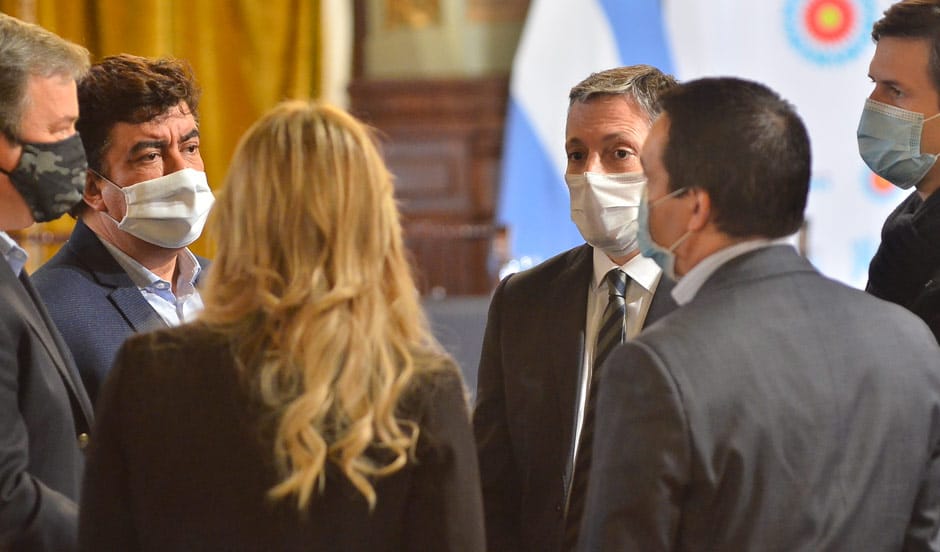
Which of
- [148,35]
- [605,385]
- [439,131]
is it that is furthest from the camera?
[439,131]

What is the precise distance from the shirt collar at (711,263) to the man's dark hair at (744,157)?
0.01 metres

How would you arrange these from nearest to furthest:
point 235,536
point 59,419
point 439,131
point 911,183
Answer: point 235,536
point 59,419
point 911,183
point 439,131

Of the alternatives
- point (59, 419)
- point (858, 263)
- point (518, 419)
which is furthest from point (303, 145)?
point (858, 263)

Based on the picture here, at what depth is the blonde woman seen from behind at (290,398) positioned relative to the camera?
1417 mm

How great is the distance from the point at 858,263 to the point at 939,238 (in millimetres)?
3604

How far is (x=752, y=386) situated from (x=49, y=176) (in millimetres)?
1171

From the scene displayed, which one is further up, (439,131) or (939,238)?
(939,238)

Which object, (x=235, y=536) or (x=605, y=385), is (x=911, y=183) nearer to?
(x=605, y=385)

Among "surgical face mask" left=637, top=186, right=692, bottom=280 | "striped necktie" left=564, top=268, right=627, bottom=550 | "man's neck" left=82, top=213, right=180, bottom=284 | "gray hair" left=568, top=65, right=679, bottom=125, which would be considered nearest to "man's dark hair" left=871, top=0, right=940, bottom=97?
"gray hair" left=568, top=65, right=679, bottom=125

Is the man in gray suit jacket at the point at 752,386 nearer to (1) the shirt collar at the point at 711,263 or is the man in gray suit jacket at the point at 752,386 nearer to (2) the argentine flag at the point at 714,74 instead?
(1) the shirt collar at the point at 711,263

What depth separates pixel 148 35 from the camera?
5438mm

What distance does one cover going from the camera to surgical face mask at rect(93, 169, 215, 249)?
2.29m

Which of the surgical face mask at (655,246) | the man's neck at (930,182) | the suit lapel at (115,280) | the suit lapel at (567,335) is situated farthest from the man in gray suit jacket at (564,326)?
the suit lapel at (115,280)

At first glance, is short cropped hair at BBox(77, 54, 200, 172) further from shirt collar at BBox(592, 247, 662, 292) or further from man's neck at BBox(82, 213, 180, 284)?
shirt collar at BBox(592, 247, 662, 292)
